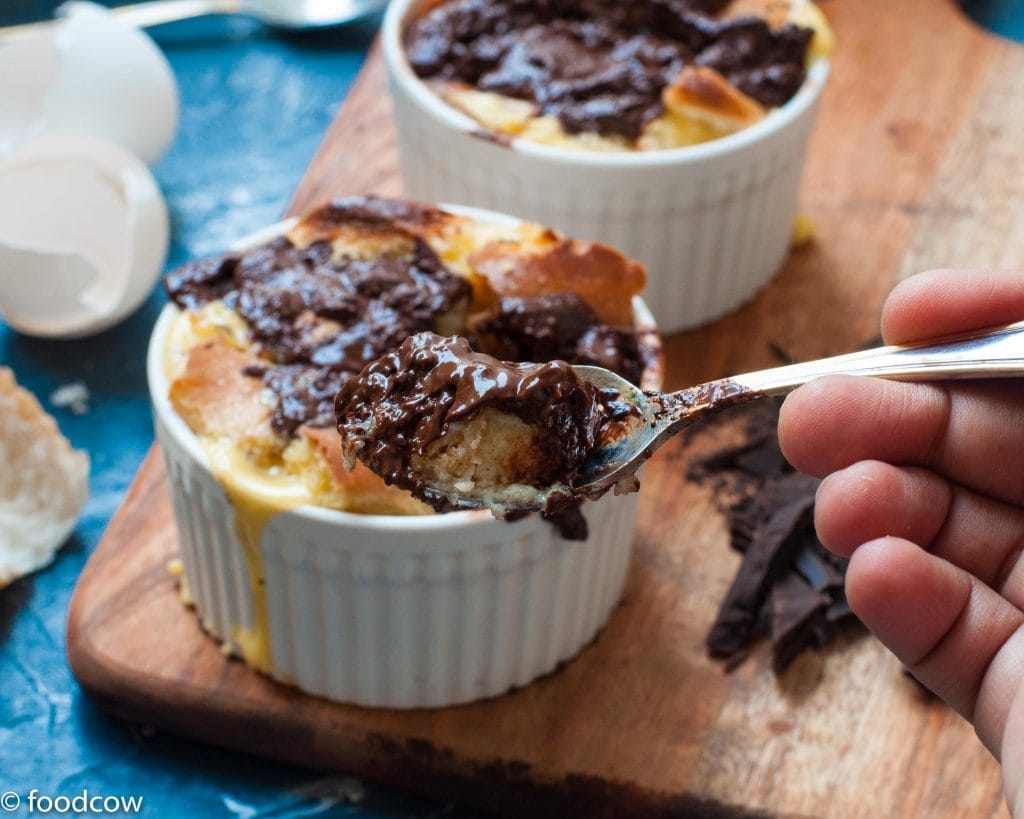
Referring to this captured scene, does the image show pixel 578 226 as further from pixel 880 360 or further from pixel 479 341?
pixel 880 360

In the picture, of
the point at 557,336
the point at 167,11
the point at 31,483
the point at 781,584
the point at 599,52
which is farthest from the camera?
the point at 167,11

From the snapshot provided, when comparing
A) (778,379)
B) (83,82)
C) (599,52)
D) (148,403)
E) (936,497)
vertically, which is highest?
(778,379)

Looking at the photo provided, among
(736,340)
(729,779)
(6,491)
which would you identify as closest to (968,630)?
(729,779)

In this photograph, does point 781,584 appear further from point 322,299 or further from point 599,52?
point 599,52

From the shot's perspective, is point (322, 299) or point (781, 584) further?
point (781, 584)

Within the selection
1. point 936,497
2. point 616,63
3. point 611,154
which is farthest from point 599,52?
point 936,497

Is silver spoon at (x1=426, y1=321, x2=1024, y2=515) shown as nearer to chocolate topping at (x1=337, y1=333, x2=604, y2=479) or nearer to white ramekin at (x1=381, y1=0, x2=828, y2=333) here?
chocolate topping at (x1=337, y1=333, x2=604, y2=479)

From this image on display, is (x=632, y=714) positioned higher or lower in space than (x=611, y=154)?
lower
